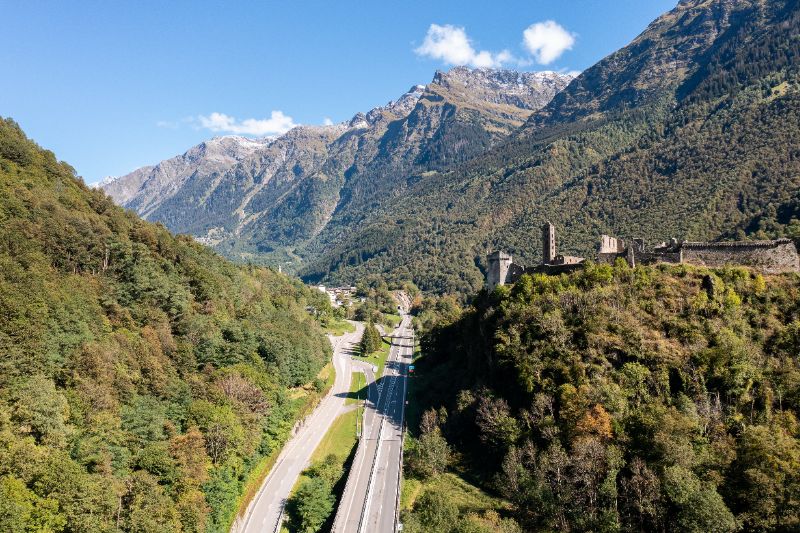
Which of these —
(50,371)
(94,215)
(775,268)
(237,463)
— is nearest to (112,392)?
(50,371)

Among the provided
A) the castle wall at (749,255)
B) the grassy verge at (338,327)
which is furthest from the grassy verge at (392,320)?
the castle wall at (749,255)

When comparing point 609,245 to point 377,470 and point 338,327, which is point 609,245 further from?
point 338,327

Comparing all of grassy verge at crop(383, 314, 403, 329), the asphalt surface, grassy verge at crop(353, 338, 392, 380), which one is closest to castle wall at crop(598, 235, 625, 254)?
the asphalt surface

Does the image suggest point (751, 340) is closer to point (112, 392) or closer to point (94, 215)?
point (112, 392)

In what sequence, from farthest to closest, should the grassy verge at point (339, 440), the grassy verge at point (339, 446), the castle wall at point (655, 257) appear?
the grassy verge at point (339, 440) < the castle wall at point (655, 257) < the grassy verge at point (339, 446)

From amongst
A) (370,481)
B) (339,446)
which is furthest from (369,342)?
(370,481)

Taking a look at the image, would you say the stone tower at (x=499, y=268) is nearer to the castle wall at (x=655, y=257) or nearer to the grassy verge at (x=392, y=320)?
the castle wall at (x=655, y=257)
